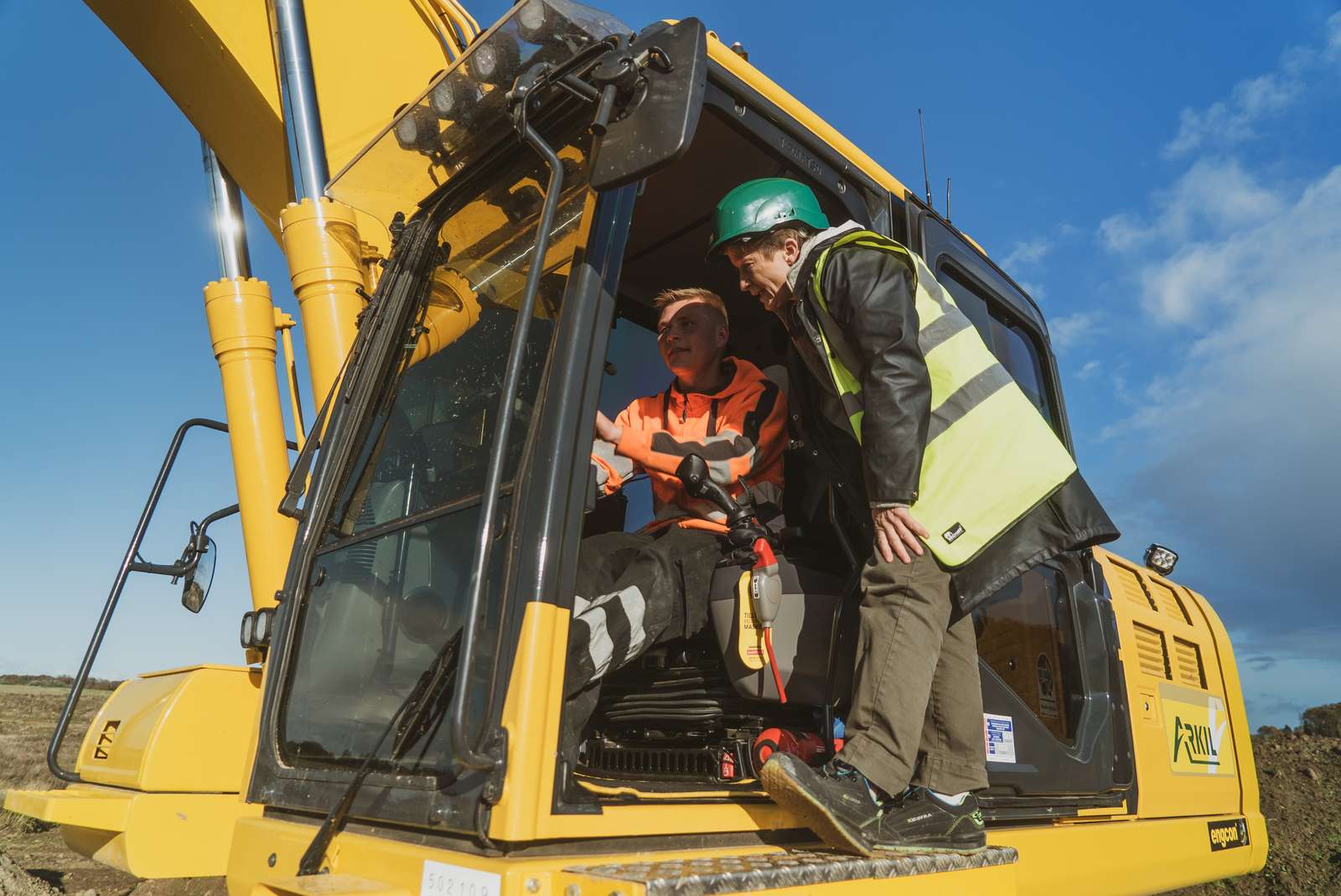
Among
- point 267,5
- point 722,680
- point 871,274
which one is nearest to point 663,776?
point 722,680

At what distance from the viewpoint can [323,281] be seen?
328 centimetres

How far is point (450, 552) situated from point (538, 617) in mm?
433

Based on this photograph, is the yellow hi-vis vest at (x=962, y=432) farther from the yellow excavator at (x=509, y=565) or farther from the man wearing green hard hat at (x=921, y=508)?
the yellow excavator at (x=509, y=565)

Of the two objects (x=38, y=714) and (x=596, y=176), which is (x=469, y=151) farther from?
(x=38, y=714)

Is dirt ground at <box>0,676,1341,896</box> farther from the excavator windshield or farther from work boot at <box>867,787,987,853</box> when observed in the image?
work boot at <box>867,787,987,853</box>

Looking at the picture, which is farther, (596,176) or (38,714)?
(38,714)

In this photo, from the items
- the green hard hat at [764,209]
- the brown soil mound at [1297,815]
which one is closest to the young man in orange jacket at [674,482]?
the green hard hat at [764,209]

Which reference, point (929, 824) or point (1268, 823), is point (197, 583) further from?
point (1268, 823)

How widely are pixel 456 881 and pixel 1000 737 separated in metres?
1.64

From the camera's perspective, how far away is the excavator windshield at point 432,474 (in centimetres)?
209

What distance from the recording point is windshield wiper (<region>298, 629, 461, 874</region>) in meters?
1.84

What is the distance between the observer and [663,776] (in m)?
2.35

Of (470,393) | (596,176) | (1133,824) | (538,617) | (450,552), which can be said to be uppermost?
(596,176)

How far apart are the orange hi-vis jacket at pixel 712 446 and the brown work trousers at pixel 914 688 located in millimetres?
586
